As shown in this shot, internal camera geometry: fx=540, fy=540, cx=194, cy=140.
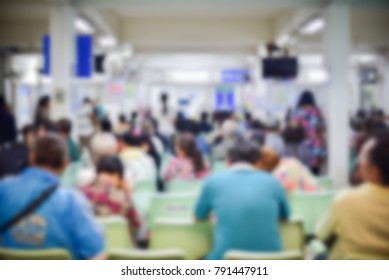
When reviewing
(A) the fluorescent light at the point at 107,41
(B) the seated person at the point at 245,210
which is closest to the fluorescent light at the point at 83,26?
(A) the fluorescent light at the point at 107,41

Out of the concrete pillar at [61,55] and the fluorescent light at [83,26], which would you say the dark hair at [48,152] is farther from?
the fluorescent light at [83,26]

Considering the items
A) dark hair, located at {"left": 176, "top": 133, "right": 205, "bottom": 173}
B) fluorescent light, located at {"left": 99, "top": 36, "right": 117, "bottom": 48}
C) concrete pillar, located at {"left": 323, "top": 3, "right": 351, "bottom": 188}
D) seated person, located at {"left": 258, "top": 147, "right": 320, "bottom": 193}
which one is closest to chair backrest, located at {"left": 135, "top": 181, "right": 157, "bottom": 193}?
dark hair, located at {"left": 176, "top": 133, "right": 205, "bottom": 173}

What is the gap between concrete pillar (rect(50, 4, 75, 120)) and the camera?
6.57m

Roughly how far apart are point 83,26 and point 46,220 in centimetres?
722

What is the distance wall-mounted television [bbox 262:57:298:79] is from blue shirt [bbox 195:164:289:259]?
523cm

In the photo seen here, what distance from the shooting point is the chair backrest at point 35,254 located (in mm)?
2188

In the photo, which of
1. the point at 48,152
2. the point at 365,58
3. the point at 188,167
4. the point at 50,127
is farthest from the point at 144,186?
the point at 365,58

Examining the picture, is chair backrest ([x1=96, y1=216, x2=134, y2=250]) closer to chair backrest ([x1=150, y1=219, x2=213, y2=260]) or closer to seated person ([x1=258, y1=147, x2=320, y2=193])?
chair backrest ([x1=150, y1=219, x2=213, y2=260])

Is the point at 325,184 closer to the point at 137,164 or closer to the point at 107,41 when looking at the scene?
the point at 137,164

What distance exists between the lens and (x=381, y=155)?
2.41 meters

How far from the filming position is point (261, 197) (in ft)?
9.43

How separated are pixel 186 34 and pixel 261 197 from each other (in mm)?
7768

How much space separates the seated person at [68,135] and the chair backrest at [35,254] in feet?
11.0
